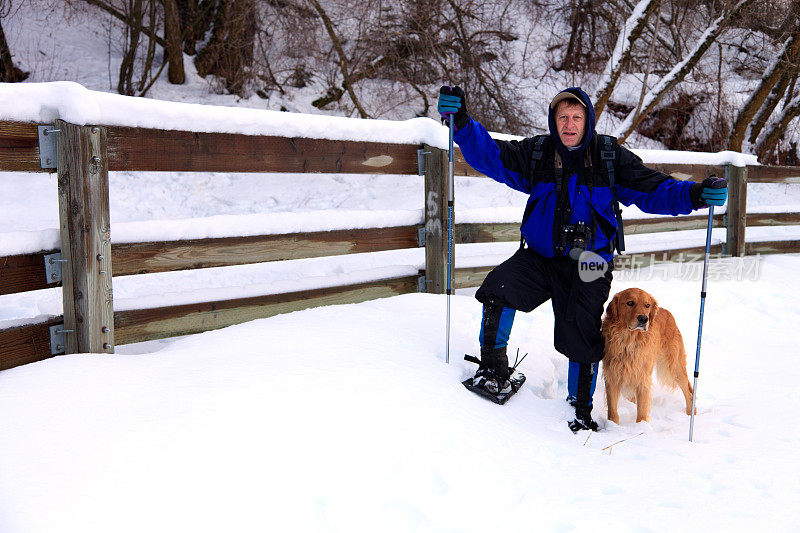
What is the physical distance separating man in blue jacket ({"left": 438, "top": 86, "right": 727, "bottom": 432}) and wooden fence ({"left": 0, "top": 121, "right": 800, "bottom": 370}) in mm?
1297

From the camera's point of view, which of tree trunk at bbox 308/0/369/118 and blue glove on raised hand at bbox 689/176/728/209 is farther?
tree trunk at bbox 308/0/369/118

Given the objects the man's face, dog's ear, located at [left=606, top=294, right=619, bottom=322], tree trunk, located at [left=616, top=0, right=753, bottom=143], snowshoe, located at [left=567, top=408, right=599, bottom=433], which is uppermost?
tree trunk, located at [left=616, top=0, right=753, bottom=143]

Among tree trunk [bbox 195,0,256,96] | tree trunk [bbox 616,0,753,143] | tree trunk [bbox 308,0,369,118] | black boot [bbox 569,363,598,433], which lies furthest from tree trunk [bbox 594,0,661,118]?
black boot [bbox 569,363,598,433]

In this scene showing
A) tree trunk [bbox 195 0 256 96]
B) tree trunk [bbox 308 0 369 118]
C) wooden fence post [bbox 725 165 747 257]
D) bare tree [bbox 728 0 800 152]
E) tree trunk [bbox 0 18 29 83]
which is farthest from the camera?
tree trunk [bbox 195 0 256 96]

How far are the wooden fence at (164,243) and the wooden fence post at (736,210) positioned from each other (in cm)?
380

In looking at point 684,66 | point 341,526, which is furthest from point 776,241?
point 341,526

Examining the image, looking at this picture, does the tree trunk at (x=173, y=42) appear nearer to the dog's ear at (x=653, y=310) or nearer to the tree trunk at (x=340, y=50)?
the tree trunk at (x=340, y=50)

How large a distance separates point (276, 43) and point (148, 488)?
485 inches

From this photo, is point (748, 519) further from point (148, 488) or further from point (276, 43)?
point (276, 43)

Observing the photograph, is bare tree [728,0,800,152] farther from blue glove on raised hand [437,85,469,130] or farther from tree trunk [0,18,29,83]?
tree trunk [0,18,29,83]

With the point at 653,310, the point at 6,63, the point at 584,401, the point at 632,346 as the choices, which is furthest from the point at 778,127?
the point at 6,63

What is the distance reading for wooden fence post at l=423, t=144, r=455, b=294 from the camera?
4.89 metres

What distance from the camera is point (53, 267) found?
3.24 meters

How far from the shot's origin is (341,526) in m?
2.26
